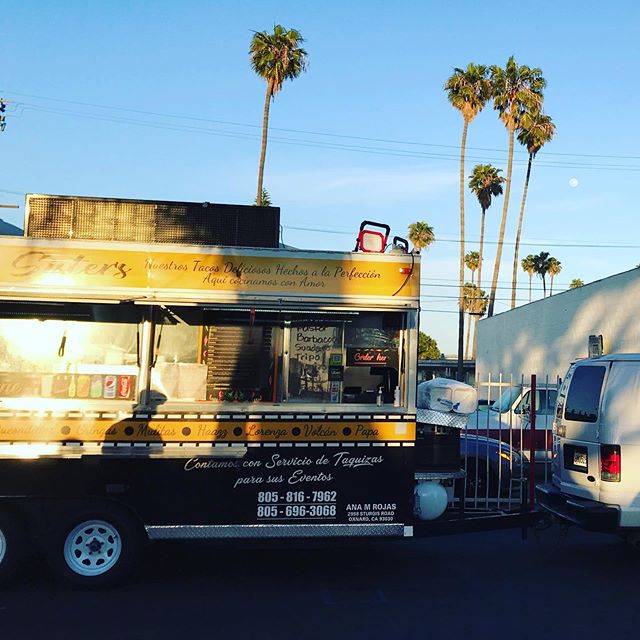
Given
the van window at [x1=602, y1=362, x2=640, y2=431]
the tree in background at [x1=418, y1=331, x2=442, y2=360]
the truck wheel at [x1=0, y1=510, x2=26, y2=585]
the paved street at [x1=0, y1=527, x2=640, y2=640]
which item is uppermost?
the tree in background at [x1=418, y1=331, x2=442, y2=360]

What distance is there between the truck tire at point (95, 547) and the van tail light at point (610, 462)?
4.52m

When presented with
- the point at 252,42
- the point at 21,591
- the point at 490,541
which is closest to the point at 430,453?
the point at 490,541

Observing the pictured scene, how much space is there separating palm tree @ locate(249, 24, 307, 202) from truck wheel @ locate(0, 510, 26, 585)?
2556cm

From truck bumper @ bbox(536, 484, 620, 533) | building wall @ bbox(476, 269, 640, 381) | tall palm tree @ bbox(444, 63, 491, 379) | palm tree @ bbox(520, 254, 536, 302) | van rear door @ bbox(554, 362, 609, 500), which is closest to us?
truck bumper @ bbox(536, 484, 620, 533)

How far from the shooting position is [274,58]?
30844mm

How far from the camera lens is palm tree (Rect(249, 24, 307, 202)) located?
3083cm

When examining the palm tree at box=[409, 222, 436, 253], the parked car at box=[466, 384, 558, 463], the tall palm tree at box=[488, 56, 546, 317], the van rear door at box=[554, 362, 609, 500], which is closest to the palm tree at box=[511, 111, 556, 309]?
the tall palm tree at box=[488, 56, 546, 317]

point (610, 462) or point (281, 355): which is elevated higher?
point (281, 355)

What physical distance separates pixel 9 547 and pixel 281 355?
2.98m

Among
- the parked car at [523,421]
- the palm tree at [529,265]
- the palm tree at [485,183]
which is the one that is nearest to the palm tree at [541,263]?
the palm tree at [529,265]

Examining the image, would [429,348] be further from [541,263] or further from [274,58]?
[274,58]

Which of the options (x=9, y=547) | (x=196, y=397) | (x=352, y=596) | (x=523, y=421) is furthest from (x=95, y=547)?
(x=523, y=421)

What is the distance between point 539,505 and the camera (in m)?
8.50

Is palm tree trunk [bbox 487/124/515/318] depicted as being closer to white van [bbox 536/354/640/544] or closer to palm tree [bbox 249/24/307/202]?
palm tree [bbox 249/24/307/202]
